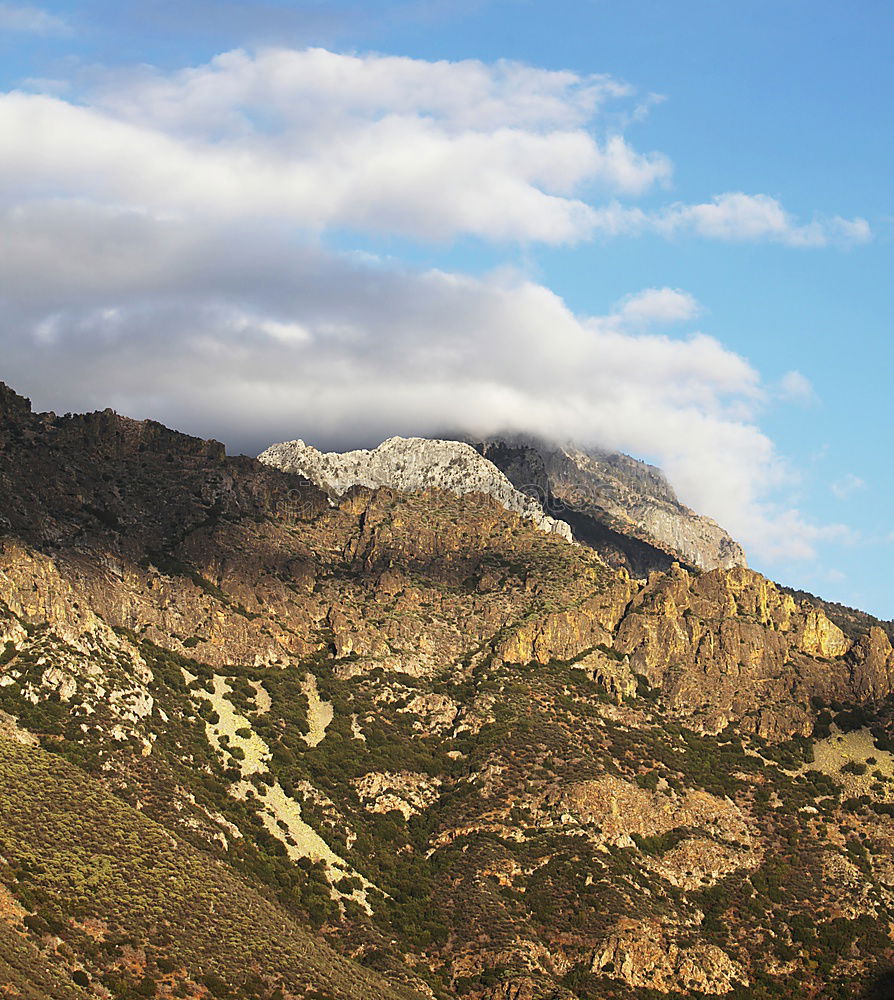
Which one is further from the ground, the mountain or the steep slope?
the mountain

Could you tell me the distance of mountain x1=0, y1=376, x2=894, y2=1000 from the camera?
100875 mm

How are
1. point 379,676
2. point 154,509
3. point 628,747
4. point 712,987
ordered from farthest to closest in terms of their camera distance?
point 154,509
point 379,676
point 628,747
point 712,987

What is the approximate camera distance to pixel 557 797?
137 meters

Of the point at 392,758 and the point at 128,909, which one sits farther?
the point at 392,758

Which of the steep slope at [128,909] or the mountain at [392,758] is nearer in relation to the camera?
the steep slope at [128,909]

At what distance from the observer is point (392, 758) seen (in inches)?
5738

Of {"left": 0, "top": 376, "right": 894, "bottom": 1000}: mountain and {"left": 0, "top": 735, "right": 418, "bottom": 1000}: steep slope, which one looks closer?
{"left": 0, "top": 735, "right": 418, "bottom": 1000}: steep slope

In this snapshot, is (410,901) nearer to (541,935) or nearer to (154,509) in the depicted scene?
(541,935)

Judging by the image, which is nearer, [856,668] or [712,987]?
[712,987]

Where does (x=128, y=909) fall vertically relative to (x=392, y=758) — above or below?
below

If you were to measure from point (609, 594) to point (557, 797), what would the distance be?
5219cm

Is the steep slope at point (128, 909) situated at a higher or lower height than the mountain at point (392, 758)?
lower

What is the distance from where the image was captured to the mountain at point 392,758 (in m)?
101

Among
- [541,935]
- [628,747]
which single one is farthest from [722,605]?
[541,935]
